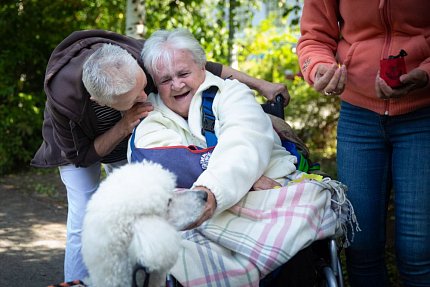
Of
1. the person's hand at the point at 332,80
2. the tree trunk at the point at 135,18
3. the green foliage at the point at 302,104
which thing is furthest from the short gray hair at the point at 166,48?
the green foliage at the point at 302,104

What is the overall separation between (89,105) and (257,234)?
Result: 115 centimetres

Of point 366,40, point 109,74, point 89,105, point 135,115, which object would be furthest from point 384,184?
point 89,105

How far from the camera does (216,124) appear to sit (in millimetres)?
2908

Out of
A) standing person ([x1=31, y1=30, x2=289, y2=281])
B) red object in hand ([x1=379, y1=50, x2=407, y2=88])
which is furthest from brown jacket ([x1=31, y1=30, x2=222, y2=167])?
red object in hand ([x1=379, y1=50, x2=407, y2=88])

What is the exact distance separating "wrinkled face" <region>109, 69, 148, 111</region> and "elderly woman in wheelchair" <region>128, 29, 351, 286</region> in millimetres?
104

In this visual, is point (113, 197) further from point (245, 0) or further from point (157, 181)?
point (245, 0)

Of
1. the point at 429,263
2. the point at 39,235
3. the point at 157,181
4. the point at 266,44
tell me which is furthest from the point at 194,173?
the point at 266,44

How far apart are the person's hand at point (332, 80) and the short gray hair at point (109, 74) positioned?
0.85 metres

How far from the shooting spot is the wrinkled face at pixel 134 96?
290 cm

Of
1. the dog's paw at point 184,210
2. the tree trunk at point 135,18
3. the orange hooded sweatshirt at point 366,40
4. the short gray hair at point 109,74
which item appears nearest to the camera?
the dog's paw at point 184,210

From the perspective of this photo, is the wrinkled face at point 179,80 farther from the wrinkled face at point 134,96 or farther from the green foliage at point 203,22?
the green foliage at point 203,22

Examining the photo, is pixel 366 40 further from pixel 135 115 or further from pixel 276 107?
pixel 135 115

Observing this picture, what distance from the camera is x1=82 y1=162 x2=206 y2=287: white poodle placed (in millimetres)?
2164

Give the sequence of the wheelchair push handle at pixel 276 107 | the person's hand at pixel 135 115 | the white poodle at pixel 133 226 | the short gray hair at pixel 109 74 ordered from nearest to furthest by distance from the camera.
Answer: the white poodle at pixel 133 226, the short gray hair at pixel 109 74, the person's hand at pixel 135 115, the wheelchair push handle at pixel 276 107
